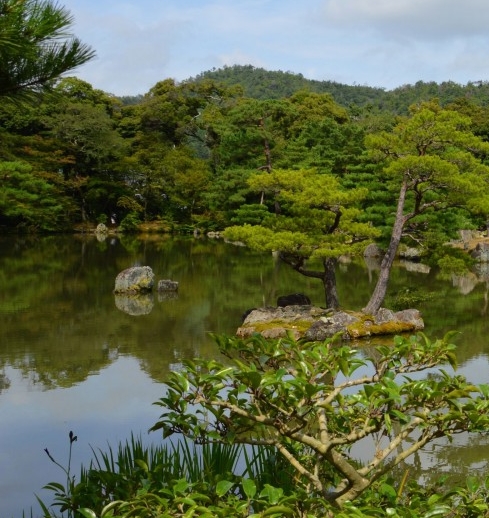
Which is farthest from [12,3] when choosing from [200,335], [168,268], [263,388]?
[168,268]

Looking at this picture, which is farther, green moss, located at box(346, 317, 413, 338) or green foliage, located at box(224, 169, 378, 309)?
green foliage, located at box(224, 169, 378, 309)

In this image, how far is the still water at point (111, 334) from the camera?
6.33 meters

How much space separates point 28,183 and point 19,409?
21396mm

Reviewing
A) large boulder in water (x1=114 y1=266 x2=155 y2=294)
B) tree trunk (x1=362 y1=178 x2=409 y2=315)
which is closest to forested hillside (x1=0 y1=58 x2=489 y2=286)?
tree trunk (x1=362 y1=178 x2=409 y2=315)

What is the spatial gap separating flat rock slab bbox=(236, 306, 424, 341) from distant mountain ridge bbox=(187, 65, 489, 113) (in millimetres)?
55854

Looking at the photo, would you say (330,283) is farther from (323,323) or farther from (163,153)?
(163,153)

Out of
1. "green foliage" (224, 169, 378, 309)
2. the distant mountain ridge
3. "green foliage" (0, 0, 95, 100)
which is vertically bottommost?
"green foliage" (224, 169, 378, 309)

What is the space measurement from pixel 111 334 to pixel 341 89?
85767 mm

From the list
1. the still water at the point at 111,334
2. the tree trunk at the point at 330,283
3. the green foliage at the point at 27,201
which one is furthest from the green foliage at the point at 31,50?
the green foliage at the point at 27,201

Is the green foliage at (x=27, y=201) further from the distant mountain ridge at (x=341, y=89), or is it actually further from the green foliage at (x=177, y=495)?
the distant mountain ridge at (x=341, y=89)

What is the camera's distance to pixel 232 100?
40.9 meters

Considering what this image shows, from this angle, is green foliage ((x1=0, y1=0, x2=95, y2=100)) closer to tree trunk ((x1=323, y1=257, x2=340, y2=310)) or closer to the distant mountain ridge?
tree trunk ((x1=323, y1=257, x2=340, y2=310))

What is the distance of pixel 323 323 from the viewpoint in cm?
1099

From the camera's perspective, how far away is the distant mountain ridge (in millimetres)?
69188
